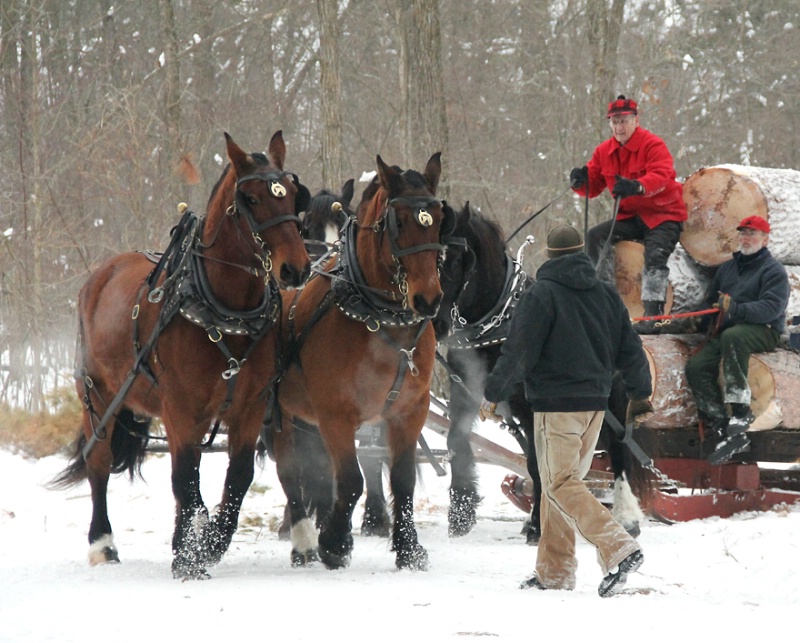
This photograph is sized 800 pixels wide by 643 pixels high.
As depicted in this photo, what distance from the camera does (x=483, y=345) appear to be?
6.50 m

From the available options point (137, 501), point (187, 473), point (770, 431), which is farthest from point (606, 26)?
point (187, 473)

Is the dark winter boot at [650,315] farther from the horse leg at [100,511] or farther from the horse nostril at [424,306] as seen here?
the horse leg at [100,511]

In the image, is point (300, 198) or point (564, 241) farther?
point (300, 198)

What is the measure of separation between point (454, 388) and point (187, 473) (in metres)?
2.45

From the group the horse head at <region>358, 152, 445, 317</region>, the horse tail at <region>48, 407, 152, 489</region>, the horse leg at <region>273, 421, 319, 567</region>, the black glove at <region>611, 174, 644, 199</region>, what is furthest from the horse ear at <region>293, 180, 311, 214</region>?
the black glove at <region>611, 174, 644, 199</region>

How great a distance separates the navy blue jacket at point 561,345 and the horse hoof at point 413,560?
39.3 inches

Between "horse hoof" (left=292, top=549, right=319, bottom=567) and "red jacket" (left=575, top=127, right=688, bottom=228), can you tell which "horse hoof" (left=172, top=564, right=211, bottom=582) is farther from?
"red jacket" (left=575, top=127, right=688, bottom=228)

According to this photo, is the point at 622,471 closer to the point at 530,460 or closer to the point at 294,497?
the point at 530,460

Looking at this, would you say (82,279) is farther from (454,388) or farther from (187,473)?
(187,473)

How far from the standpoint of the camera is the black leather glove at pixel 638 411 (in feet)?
21.3

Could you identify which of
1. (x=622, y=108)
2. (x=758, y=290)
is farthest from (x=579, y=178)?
(x=758, y=290)

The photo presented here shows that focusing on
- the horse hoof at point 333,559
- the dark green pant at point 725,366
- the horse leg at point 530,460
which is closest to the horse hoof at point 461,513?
the horse leg at point 530,460

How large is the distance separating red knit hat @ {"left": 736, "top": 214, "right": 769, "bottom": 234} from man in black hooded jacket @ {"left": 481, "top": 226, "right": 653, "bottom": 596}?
2221mm

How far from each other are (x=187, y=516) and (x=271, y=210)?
5.11 ft
